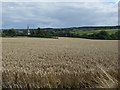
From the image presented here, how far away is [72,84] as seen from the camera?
4676mm

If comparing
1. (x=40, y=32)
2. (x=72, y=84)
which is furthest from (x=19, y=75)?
(x=40, y=32)

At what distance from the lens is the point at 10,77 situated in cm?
503

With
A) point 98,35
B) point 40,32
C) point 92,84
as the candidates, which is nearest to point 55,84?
point 92,84

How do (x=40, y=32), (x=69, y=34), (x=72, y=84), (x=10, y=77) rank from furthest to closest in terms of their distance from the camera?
(x=40, y=32) < (x=69, y=34) < (x=10, y=77) < (x=72, y=84)

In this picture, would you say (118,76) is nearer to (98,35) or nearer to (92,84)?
(92,84)

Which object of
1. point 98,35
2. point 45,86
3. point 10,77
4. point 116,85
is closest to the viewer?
point 116,85

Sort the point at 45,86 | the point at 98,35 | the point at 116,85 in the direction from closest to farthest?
1. the point at 116,85
2. the point at 45,86
3. the point at 98,35

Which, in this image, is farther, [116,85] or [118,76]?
[118,76]

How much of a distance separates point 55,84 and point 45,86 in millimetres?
321

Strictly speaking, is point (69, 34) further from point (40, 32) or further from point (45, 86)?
point (45, 86)

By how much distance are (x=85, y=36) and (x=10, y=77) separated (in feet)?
198

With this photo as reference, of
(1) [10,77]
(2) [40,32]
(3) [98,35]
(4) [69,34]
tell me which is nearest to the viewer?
(1) [10,77]

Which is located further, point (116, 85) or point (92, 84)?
point (92, 84)

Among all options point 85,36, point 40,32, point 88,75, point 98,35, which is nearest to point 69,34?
point 85,36
